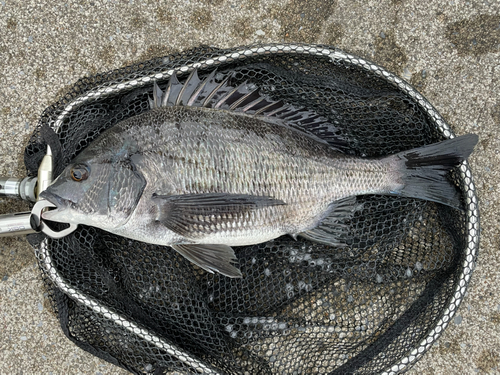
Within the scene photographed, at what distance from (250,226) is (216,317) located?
24.1 inches

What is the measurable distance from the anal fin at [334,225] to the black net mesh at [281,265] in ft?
0.38

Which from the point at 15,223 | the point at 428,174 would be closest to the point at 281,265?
the point at 428,174

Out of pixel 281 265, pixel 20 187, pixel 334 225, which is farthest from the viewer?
pixel 281 265

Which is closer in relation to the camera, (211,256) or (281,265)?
(211,256)

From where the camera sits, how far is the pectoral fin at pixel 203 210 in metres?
1.81

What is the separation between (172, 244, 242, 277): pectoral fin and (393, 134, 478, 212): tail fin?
1.00 meters

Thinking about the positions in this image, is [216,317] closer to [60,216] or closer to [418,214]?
[60,216]

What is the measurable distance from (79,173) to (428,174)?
72.6 inches

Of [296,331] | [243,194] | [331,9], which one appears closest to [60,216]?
[243,194]

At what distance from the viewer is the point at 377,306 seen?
7.14 feet

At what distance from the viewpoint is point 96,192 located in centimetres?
182

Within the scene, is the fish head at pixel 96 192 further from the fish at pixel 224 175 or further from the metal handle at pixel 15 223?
the metal handle at pixel 15 223

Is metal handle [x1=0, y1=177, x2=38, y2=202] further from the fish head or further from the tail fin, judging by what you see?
the tail fin

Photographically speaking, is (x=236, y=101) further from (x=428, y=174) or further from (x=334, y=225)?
(x=428, y=174)
